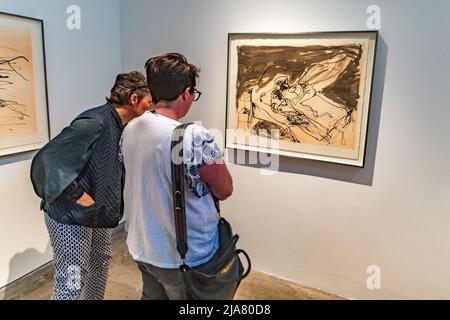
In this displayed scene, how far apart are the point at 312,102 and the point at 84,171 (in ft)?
4.24

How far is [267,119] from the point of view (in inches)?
86.7

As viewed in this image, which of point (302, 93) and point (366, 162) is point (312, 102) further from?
point (366, 162)

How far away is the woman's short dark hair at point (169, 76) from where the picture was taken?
45.2 inches

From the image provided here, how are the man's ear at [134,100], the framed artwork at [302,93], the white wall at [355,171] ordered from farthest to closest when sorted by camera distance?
1. the framed artwork at [302,93]
2. the white wall at [355,171]
3. the man's ear at [134,100]

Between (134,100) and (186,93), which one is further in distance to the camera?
(134,100)

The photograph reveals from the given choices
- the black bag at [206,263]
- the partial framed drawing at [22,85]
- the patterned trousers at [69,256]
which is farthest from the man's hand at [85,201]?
the partial framed drawing at [22,85]

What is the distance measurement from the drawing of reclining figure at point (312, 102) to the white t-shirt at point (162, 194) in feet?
3.50

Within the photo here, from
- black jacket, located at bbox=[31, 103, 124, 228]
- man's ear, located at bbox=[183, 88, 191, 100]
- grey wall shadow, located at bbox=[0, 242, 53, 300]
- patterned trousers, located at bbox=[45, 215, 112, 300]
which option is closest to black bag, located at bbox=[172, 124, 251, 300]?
man's ear, located at bbox=[183, 88, 191, 100]

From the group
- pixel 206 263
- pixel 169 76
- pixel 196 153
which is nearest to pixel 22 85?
pixel 169 76

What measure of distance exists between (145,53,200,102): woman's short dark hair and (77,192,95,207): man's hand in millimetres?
613

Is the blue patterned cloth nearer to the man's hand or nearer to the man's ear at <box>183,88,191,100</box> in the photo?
the man's ear at <box>183,88,191,100</box>

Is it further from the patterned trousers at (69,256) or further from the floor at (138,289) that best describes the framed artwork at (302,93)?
the patterned trousers at (69,256)

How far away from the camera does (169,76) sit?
1.15 metres
